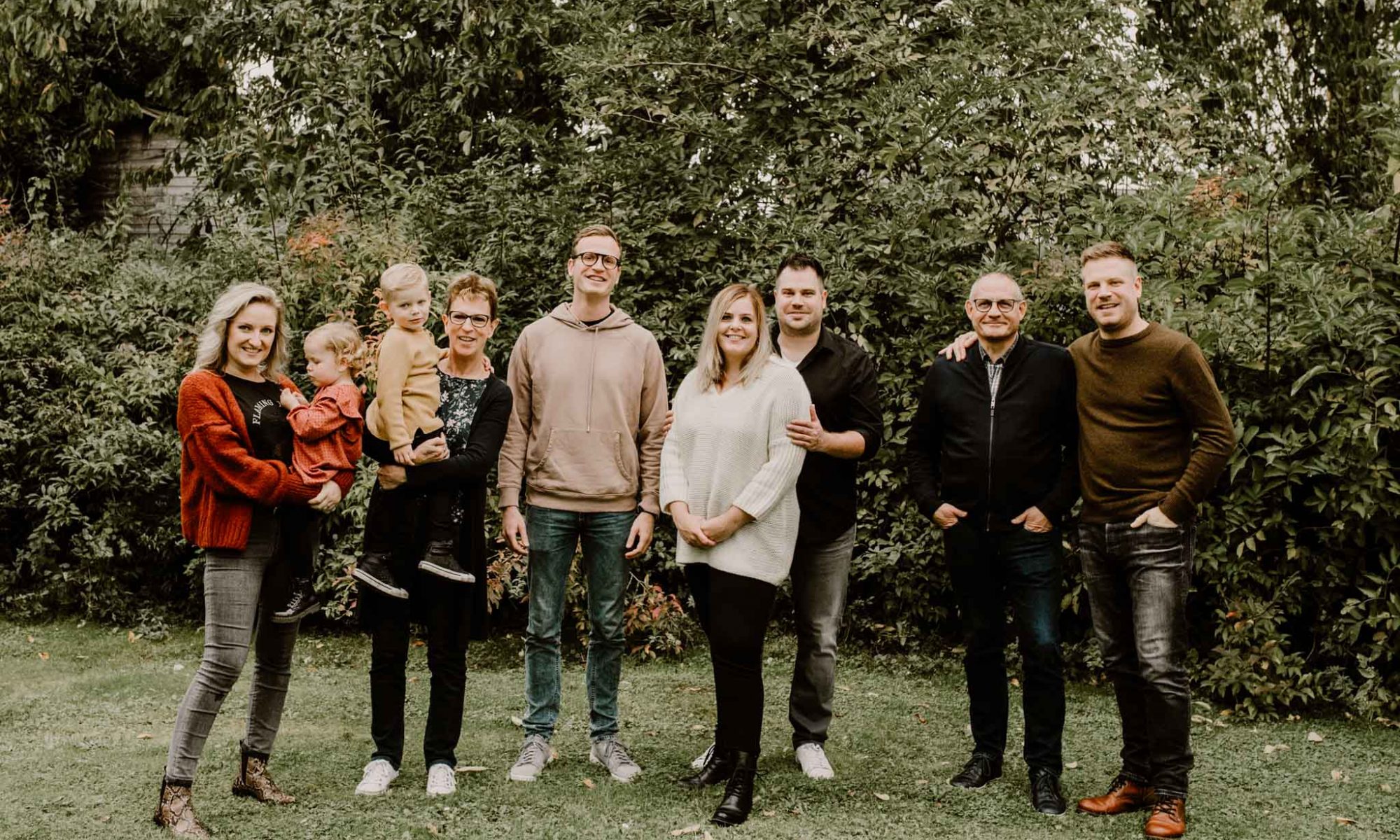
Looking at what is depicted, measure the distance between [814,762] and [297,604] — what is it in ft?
6.73

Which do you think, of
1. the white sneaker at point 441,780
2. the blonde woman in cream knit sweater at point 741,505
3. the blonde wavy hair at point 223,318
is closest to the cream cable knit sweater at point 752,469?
the blonde woman in cream knit sweater at point 741,505

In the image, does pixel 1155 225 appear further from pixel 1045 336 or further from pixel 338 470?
pixel 338 470

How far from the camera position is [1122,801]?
159 inches

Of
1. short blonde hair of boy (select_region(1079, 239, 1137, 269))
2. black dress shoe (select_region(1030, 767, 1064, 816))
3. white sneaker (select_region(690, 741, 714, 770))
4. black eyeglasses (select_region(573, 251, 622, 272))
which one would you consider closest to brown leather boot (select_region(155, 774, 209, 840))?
white sneaker (select_region(690, 741, 714, 770))

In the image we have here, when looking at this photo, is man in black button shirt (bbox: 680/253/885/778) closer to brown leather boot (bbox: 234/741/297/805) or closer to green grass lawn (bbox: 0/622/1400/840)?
green grass lawn (bbox: 0/622/1400/840)

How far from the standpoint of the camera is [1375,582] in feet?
16.9

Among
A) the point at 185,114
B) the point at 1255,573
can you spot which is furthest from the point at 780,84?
the point at 185,114

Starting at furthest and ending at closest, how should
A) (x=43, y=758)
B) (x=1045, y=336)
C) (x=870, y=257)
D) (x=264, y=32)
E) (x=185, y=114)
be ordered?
(x=185, y=114)
(x=264, y=32)
(x=870, y=257)
(x=1045, y=336)
(x=43, y=758)

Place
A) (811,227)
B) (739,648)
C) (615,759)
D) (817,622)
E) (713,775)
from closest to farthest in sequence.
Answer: (739,648) < (713,775) < (615,759) < (817,622) < (811,227)

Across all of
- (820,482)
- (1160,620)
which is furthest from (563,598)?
(1160,620)

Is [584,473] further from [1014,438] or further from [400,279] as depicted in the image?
[1014,438]

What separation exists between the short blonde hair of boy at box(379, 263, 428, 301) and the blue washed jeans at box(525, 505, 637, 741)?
97 centimetres

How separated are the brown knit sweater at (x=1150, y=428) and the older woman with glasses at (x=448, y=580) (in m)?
2.11

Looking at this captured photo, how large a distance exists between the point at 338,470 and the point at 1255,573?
4079 millimetres
